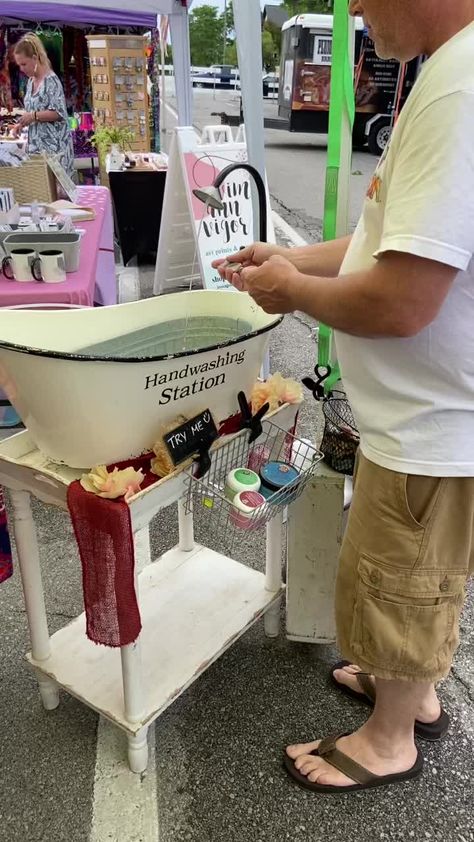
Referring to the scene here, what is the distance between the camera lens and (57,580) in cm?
228

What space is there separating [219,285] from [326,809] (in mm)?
3166

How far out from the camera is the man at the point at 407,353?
0.96m

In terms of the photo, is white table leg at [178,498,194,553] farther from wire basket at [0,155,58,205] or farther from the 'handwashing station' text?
wire basket at [0,155,58,205]

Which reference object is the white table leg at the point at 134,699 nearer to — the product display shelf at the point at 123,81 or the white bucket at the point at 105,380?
the white bucket at the point at 105,380

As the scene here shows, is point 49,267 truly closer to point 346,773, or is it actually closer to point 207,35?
point 346,773

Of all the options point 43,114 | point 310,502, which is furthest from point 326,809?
point 43,114

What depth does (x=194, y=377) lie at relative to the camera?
1338 millimetres

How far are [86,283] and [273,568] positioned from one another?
1474 mm

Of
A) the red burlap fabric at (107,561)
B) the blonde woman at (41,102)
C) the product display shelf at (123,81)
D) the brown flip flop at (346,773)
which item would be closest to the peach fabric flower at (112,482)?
the red burlap fabric at (107,561)

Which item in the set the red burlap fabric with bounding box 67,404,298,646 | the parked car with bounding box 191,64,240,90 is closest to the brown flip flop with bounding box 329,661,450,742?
the red burlap fabric with bounding box 67,404,298,646

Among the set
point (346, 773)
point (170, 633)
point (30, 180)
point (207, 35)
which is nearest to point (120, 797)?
point (170, 633)

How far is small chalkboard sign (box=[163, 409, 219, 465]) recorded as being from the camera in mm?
1320

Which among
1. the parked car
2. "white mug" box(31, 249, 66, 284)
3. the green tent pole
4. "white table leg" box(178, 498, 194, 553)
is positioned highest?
the parked car

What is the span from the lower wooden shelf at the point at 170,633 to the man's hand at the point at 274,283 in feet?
3.24
